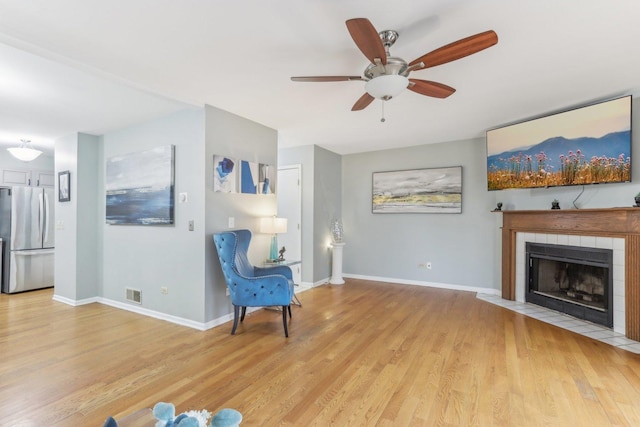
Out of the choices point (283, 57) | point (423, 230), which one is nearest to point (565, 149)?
point (423, 230)

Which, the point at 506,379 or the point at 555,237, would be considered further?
the point at 555,237

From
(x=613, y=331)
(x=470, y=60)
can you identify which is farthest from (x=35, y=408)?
(x=613, y=331)

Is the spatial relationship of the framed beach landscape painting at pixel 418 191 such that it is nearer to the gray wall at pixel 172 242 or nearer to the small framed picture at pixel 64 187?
the gray wall at pixel 172 242

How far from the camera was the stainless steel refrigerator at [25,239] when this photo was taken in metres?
4.79

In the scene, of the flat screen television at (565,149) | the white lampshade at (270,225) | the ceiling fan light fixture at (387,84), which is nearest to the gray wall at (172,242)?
the white lampshade at (270,225)

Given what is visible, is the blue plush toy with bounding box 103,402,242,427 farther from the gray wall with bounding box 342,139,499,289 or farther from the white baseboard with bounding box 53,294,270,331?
the gray wall with bounding box 342,139,499,289

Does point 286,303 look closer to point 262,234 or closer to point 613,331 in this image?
point 262,234

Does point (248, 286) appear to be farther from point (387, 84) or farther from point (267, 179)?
point (387, 84)

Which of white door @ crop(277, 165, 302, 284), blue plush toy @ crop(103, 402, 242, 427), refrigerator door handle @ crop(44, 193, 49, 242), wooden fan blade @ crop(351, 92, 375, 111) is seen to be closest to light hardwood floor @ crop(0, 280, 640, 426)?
blue plush toy @ crop(103, 402, 242, 427)

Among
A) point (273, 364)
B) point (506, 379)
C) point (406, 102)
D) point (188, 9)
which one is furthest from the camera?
point (406, 102)

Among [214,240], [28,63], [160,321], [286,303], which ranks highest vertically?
[28,63]

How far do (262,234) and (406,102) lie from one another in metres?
2.36

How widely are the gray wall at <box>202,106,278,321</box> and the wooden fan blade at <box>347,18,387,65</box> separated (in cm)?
208

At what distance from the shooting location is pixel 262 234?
397 cm
